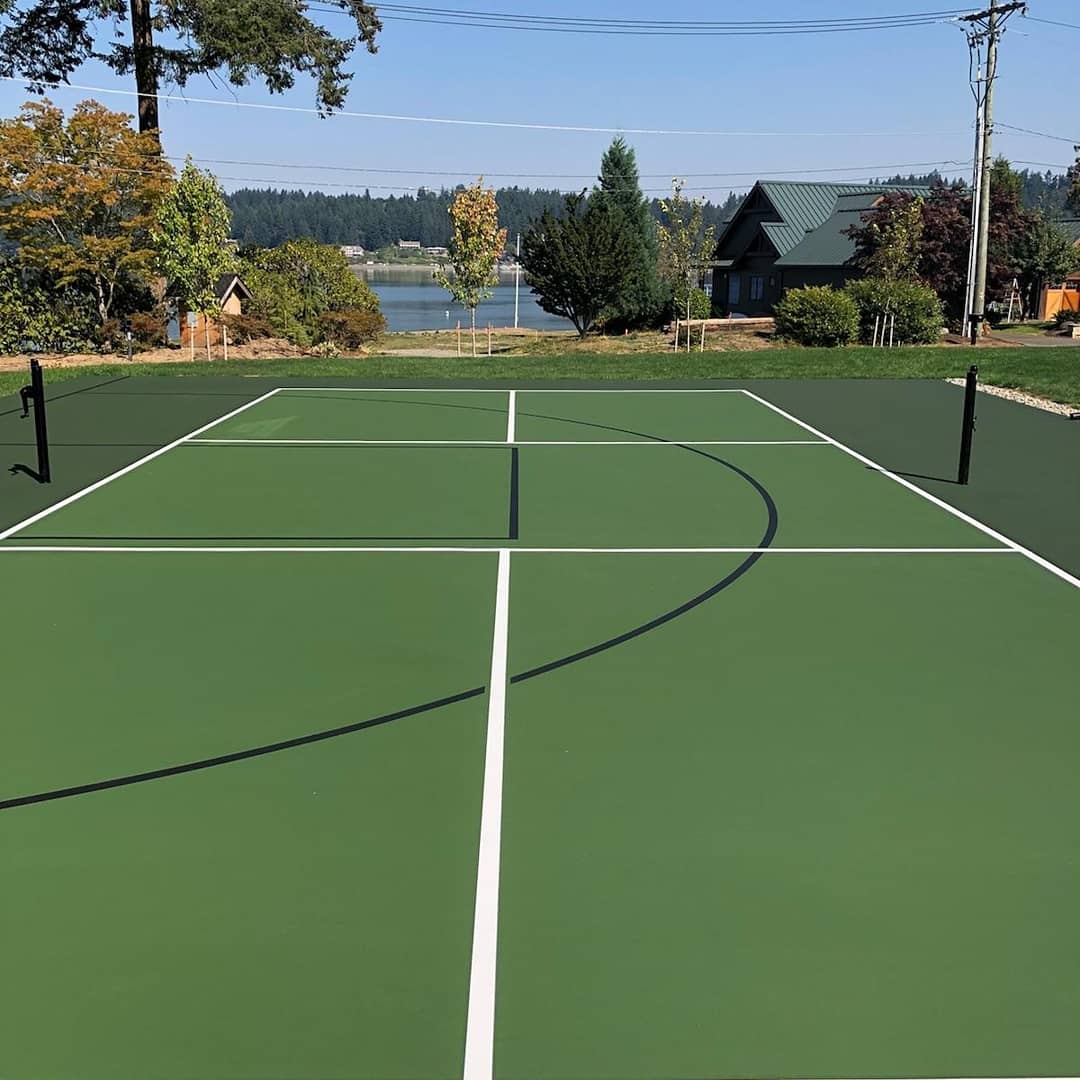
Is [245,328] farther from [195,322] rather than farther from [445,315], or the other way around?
[445,315]

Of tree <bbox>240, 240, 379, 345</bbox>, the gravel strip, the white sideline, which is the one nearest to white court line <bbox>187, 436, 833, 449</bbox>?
the white sideline

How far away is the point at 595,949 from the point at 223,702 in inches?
132

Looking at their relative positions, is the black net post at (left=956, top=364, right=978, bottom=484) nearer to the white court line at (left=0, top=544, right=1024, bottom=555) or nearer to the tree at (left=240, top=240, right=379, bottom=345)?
the white court line at (left=0, top=544, right=1024, bottom=555)

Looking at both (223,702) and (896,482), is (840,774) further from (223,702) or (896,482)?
(896,482)

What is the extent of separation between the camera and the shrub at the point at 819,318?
32.2 metres

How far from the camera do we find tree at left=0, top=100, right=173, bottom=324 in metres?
28.0

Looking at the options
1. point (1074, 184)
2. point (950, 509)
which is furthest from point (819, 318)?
point (1074, 184)

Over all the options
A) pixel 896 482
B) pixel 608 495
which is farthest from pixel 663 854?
pixel 896 482

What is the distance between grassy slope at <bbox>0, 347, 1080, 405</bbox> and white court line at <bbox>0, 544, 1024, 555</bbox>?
12965mm

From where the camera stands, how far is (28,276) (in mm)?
29922

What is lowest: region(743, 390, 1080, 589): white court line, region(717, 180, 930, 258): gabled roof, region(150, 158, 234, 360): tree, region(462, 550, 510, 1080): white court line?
region(462, 550, 510, 1080): white court line

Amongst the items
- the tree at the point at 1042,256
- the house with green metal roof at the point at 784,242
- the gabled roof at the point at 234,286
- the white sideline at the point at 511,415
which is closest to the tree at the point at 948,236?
the house with green metal roof at the point at 784,242

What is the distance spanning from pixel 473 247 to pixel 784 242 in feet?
60.7

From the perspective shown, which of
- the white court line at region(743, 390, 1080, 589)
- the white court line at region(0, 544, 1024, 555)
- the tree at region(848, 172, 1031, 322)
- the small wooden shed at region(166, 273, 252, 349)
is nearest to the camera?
the white court line at region(743, 390, 1080, 589)
